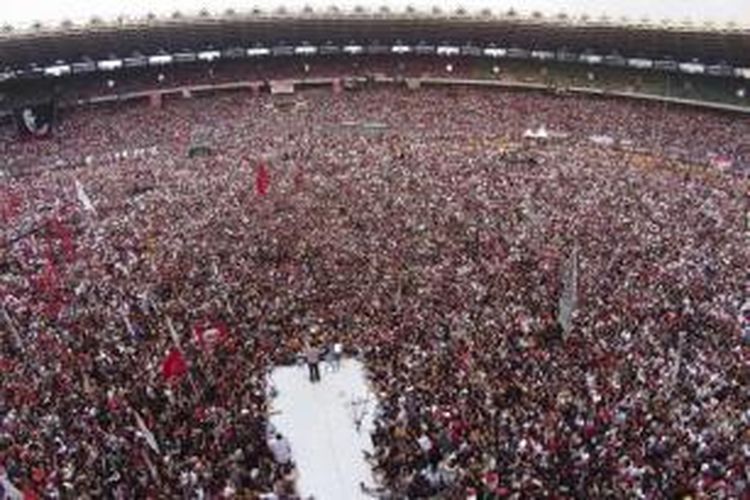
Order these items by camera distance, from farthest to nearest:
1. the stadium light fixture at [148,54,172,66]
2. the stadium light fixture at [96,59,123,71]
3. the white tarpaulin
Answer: the stadium light fixture at [148,54,172,66], the stadium light fixture at [96,59,123,71], the white tarpaulin

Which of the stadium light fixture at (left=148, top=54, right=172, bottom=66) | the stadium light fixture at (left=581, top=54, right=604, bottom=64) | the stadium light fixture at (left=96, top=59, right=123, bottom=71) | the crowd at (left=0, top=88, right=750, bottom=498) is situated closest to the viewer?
the crowd at (left=0, top=88, right=750, bottom=498)

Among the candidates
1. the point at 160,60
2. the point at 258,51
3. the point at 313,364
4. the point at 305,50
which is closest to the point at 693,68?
the point at 305,50

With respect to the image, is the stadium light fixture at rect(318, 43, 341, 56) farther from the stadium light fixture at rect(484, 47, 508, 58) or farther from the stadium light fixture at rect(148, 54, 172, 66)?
the stadium light fixture at rect(148, 54, 172, 66)

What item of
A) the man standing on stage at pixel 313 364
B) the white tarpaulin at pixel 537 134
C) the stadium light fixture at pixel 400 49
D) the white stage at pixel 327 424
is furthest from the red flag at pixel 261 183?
the stadium light fixture at pixel 400 49

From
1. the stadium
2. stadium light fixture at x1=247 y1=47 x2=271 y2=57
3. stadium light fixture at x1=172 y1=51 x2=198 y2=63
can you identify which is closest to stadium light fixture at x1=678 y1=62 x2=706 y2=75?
the stadium

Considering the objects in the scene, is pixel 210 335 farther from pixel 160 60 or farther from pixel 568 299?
pixel 160 60

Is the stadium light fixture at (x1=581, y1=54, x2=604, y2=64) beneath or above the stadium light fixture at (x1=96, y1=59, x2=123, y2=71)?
beneath

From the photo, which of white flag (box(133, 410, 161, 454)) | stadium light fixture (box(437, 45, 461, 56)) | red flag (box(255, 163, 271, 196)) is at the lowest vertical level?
white flag (box(133, 410, 161, 454))
